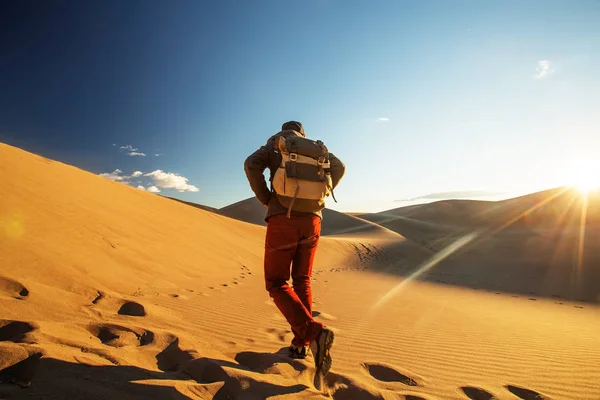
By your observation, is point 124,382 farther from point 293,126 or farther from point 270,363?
point 293,126

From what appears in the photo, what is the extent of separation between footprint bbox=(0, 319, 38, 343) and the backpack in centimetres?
199

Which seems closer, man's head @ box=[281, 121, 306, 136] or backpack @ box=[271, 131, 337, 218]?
backpack @ box=[271, 131, 337, 218]

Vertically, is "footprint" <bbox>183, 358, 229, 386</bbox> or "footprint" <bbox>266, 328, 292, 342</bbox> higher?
"footprint" <bbox>183, 358, 229, 386</bbox>

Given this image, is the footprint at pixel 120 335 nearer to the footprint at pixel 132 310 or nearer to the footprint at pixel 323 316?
the footprint at pixel 132 310

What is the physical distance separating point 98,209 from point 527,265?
19847 mm

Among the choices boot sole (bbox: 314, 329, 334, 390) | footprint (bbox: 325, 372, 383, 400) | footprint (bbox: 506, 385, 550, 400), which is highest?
boot sole (bbox: 314, 329, 334, 390)

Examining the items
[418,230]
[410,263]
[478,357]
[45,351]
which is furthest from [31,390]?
[418,230]

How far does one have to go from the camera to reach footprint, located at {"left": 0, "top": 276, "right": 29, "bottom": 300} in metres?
3.05

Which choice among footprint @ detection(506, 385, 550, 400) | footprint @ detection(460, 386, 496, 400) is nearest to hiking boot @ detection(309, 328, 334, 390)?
footprint @ detection(460, 386, 496, 400)

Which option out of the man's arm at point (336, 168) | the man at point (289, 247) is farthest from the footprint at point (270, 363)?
the man's arm at point (336, 168)

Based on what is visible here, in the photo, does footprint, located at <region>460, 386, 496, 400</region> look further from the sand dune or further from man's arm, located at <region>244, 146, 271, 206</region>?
the sand dune

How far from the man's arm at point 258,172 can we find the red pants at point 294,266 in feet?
0.74

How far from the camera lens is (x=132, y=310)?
3.48m

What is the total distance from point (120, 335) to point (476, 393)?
283cm
